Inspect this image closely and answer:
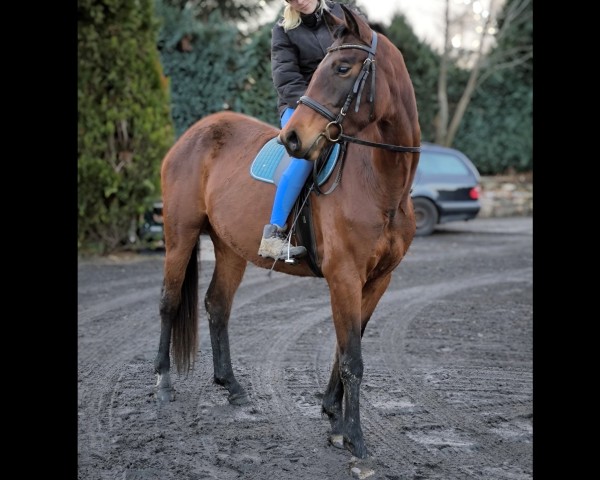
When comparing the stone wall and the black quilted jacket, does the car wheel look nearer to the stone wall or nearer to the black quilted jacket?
the stone wall

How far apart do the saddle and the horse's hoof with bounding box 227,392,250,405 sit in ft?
3.61

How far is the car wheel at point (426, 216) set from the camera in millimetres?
15406

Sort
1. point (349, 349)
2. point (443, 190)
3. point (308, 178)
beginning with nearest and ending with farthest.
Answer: point (349, 349) → point (308, 178) → point (443, 190)

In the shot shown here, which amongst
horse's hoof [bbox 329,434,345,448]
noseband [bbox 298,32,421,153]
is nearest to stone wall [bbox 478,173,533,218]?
horse's hoof [bbox 329,434,345,448]

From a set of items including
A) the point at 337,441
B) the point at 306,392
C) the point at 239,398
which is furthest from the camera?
the point at 306,392

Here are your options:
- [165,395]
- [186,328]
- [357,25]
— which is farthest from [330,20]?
[165,395]

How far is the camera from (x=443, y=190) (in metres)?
15.4

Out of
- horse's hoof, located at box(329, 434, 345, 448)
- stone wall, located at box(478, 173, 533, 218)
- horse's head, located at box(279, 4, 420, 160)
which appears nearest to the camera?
horse's head, located at box(279, 4, 420, 160)

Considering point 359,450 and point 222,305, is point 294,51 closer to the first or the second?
point 222,305

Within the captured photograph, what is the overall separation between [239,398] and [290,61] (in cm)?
235

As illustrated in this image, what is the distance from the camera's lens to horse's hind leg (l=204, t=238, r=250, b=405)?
16.8ft
